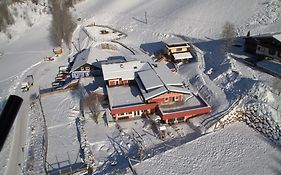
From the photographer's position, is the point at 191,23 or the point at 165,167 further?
the point at 191,23

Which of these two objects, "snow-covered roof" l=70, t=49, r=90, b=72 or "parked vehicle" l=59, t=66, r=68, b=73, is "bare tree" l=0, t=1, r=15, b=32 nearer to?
"parked vehicle" l=59, t=66, r=68, b=73

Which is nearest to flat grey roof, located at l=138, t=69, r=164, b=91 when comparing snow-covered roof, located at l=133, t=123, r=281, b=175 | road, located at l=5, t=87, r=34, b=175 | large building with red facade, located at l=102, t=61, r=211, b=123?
large building with red facade, located at l=102, t=61, r=211, b=123

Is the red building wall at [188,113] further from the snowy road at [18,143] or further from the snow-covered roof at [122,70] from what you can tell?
the snowy road at [18,143]

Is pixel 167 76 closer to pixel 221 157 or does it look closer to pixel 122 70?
pixel 122 70

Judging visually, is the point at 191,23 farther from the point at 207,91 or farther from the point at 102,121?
the point at 102,121

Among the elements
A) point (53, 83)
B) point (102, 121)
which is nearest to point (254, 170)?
point (102, 121)

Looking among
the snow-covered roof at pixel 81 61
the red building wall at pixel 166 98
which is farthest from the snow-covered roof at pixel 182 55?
the snow-covered roof at pixel 81 61
